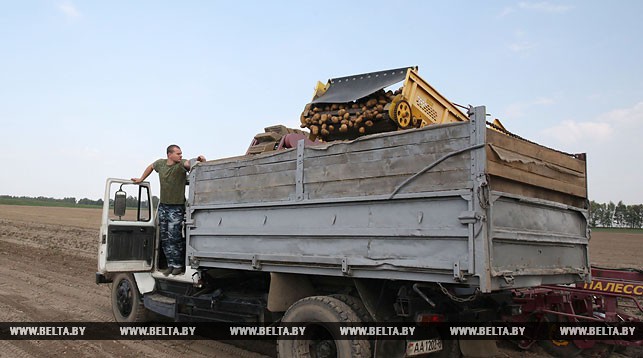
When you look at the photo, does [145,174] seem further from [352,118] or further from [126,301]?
[352,118]

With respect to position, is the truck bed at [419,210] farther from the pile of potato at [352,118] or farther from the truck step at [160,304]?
the truck step at [160,304]

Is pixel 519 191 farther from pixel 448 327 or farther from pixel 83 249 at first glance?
pixel 83 249

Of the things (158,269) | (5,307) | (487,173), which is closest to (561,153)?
(487,173)

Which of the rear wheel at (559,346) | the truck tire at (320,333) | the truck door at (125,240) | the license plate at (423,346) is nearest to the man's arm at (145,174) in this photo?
the truck door at (125,240)

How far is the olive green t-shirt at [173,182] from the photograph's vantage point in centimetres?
635

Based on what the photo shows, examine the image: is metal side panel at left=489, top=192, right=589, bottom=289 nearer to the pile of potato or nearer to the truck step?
the pile of potato

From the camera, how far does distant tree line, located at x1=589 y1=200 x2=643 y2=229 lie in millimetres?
66344

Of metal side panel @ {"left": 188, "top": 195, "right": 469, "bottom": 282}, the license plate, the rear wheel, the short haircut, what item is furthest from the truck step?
the rear wheel

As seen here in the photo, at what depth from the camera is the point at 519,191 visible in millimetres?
3838

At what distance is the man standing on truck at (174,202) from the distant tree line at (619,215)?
71160mm

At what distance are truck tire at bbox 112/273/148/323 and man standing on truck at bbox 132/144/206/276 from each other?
0.92 metres

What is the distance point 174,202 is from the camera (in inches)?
251

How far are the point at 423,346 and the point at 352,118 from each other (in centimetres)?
237

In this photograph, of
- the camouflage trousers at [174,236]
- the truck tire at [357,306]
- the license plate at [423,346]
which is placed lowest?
the license plate at [423,346]
